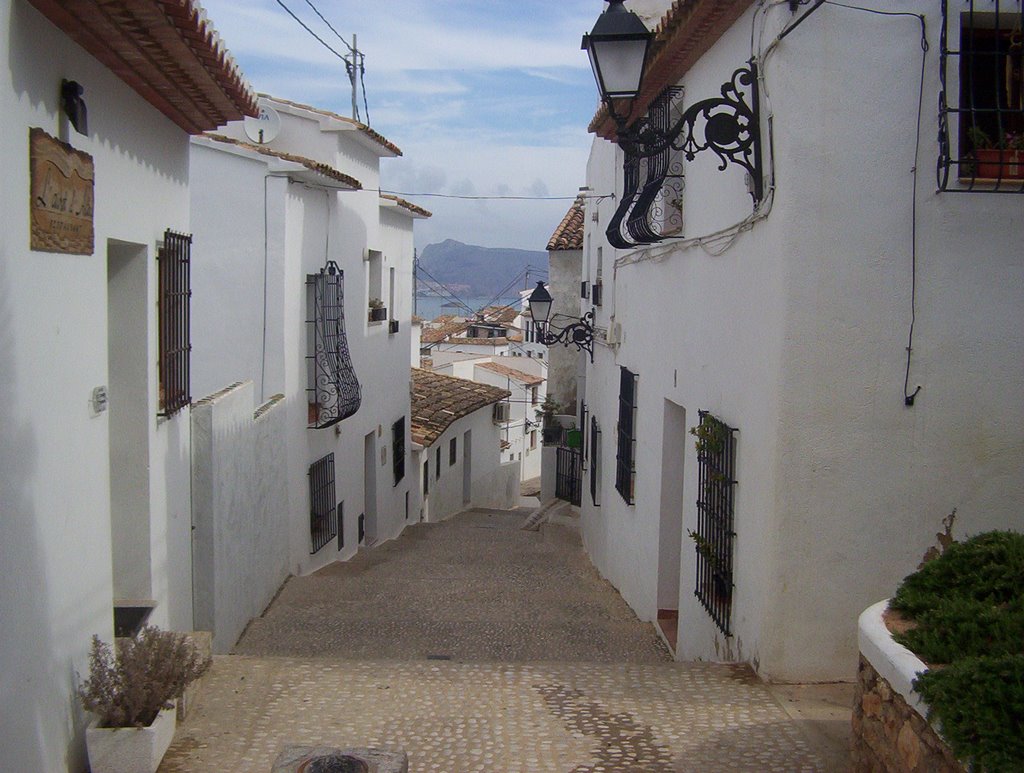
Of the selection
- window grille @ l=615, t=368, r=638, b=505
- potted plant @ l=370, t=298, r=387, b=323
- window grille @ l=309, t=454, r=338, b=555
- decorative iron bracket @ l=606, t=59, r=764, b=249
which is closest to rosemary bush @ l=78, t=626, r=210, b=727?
decorative iron bracket @ l=606, t=59, r=764, b=249

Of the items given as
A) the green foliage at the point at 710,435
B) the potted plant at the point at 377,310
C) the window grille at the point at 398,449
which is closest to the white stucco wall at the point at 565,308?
the window grille at the point at 398,449

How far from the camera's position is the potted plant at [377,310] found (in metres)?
16.8

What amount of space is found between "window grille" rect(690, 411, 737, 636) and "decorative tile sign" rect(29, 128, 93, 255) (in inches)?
159

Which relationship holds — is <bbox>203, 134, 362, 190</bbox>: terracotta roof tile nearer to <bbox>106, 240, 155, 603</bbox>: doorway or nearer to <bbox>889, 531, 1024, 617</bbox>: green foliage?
<bbox>106, 240, 155, 603</bbox>: doorway

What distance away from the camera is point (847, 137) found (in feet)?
18.8

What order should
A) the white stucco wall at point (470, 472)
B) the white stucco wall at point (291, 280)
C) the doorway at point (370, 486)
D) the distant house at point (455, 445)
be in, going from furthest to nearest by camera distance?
the white stucco wall at point (470, 472) < the distant house at point (455, 445) < the doorway at point (370, 486) < the white stucco wall at point (291, 280)

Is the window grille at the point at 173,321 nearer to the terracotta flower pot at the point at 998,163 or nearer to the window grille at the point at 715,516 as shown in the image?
the window grille at the point at 715,516

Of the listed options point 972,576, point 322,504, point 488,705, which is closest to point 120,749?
point 488,705

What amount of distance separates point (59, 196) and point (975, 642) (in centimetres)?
403

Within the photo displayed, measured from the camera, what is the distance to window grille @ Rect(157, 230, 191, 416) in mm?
6930

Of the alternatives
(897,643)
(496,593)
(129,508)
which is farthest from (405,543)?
(897,643)

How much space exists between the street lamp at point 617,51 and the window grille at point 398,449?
1296 cm

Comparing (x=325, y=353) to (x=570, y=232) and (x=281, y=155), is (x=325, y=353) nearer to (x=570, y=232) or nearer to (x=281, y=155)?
(x=281, y=155)

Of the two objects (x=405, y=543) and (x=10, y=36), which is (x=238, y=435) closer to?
(x=10, y=36)
